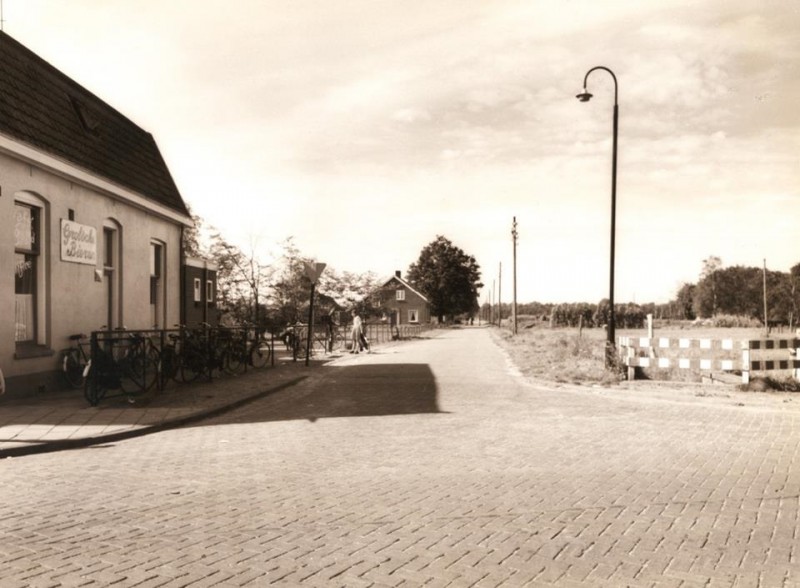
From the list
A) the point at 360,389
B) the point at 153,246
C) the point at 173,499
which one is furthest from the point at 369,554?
the point at 153,246

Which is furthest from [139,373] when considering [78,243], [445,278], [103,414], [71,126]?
[445,278]

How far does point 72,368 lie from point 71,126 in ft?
16.0

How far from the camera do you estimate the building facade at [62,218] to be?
11578mm

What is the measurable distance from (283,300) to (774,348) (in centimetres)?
2194

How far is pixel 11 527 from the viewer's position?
482 centimetres

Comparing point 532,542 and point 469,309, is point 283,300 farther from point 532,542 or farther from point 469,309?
point 469,309

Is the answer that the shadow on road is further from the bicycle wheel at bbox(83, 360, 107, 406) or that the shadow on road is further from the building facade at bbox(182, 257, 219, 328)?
the building facade at bbox(182, 257, 219, 328)

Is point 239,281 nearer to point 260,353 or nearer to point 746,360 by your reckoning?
point 260,353

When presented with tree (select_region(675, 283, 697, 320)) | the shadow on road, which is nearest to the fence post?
the shadow on road

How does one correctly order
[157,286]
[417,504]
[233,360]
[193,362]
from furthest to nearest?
[157,286] → [233,360] → [193,362] → [417,504]

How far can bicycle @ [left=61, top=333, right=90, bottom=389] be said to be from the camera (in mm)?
13023

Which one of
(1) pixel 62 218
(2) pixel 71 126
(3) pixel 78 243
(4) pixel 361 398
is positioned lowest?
(4) pixel 361 398

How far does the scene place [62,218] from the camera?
13.2 meters

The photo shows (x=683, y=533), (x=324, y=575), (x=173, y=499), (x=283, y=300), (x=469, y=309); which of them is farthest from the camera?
(x=469, y=309)
